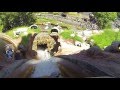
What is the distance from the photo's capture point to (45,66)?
723 cm

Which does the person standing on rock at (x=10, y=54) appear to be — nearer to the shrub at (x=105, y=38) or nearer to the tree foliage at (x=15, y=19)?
the tree foliage at (x=15, y=19)

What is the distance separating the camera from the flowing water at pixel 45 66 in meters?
7.13

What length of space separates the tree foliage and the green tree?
1.38 meters

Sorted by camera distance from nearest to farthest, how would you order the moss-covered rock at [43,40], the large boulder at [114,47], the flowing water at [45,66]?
A: the flowing water at [45,66] < the moss-covered rock at [43,40] < the large boulder at [114,47]

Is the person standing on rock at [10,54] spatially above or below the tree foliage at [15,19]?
below

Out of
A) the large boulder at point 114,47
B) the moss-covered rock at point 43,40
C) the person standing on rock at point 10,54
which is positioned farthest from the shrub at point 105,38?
the person standing on rock at point 10,54

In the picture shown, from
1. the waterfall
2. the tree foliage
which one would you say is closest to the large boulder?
the waterfall

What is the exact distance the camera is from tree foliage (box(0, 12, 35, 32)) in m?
7.28

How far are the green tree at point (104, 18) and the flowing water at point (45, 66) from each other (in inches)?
50.1

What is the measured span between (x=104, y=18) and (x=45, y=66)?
5.25 feet

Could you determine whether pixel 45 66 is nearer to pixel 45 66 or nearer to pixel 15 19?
pixel 45 66

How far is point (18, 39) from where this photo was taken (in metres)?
7.26

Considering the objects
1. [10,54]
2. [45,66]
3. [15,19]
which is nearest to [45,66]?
[45,66]
